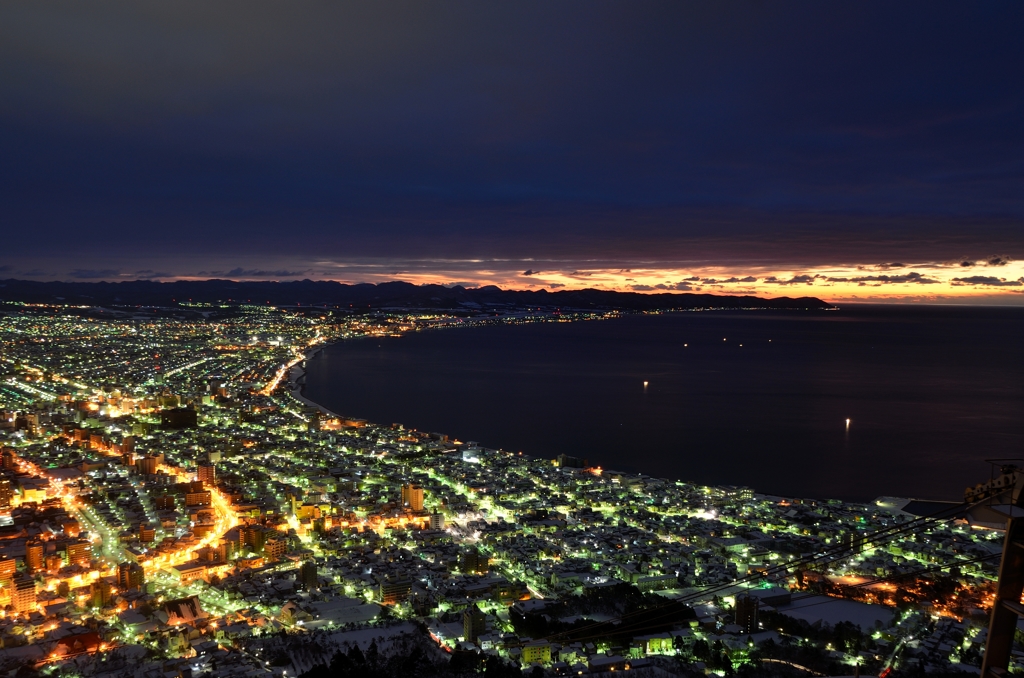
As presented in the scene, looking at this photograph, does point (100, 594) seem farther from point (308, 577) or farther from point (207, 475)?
point (207, 475)

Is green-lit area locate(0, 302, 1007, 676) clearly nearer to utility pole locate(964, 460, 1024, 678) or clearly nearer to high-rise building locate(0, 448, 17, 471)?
high-rise building locate(0, 448, 17, 471)

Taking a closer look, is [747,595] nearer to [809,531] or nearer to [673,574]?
[673,574]

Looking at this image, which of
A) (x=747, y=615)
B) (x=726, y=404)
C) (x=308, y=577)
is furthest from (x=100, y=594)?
(x=726, y=404)

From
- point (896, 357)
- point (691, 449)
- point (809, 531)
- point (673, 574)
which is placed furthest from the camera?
point (896, 357)

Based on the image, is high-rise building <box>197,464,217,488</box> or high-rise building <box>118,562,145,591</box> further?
high-rise building <box>197,464,217,488</box>

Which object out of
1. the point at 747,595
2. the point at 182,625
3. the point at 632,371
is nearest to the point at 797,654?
the point at 747,595

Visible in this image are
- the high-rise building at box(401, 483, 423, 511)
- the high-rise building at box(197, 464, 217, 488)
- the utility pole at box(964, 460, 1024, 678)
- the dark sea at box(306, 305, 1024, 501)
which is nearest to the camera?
the utility pole at box(964, 460, 1024, 678)

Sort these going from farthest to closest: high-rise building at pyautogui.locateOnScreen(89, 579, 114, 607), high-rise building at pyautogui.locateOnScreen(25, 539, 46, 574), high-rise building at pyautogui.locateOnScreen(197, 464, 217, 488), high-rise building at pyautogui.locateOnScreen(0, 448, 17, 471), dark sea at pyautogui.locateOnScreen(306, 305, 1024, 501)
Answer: dark sea at pyautogui.locateOnScreen(306, 305, 1024, 501), high-rise building at pyautogui.locateOnScreen(0, 448, 17, 471), high-rise building at pyautogui.locateOnScreen(197, 464, 217, 488), high-rise building at pyautogui.locateOnScreen(25, 539, 46, 574), high-rise building at pyautogui.locateOnScreen(89, 579, 114, 607)

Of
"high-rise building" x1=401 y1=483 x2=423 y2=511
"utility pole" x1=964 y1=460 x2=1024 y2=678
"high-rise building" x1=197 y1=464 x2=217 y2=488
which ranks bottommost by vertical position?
"high-rise building" x1=197 y1=464 x2=217 y2=488

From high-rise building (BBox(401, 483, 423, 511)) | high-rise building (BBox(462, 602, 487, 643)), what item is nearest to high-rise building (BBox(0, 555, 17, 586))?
high-rise building (BBox(401, 483, 423, 511))
